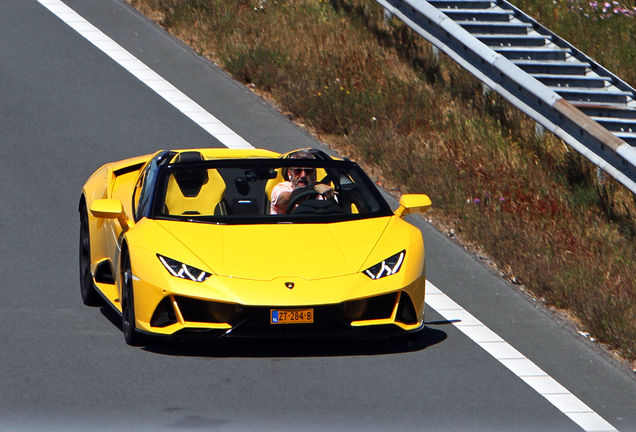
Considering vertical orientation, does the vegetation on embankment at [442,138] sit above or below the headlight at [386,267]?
below

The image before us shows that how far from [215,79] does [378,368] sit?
8.61 meters

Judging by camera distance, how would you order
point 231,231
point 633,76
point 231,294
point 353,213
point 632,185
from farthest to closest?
point 633,76
point 632,185
point 353,213
point 231,231
point 231,294

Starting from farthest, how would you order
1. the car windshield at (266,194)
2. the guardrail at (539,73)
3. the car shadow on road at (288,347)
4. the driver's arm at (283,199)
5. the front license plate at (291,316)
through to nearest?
the guardrail at (539,73) → the driver's arm at (283,199) → the car windshield at (266,194) → the car shadow on road at (288,347) → the front license plate at (291,316)

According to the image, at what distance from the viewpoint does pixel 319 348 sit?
796 centimetres

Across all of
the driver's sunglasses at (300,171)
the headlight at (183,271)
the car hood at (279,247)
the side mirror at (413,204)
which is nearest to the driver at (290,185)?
the driver's sunglasses at (300,171)

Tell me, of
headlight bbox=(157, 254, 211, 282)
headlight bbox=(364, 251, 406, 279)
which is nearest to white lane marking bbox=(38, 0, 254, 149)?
headlight bbox=(364, 251, 406, 279)

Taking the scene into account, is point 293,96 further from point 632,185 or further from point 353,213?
point 353,213

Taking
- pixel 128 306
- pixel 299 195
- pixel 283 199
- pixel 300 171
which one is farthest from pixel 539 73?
pixel 128 306

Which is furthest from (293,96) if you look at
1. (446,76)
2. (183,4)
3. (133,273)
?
(133,273)

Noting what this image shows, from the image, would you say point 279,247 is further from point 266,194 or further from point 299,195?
point 266,194

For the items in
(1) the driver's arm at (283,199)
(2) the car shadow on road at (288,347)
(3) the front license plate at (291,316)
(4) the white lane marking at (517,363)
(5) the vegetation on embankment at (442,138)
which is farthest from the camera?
(5) the vegetation on embankment at (442,138)

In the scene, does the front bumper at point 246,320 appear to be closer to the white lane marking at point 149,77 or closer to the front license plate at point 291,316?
the front license plate at point 291,316

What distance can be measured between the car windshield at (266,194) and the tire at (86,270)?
922 mm

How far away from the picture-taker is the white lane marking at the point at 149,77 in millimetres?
13539
